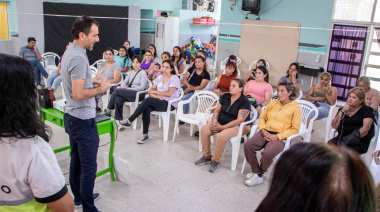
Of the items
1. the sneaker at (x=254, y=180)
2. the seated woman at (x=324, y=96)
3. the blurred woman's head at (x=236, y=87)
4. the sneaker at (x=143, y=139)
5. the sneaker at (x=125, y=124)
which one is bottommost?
the sneaker at (x=254, y=180)

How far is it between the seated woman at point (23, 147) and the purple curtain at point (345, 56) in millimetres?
6658

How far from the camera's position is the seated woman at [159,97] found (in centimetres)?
446

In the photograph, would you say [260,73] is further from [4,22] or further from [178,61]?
[4,22]

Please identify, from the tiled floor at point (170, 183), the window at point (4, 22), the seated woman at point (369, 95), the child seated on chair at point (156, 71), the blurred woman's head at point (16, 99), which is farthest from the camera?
the window at point (4, 22)

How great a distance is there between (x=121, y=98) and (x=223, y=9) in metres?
4.69

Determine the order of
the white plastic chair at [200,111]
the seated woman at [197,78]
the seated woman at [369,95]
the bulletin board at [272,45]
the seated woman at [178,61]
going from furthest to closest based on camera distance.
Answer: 1. the bulletin board at [272,45]
2. the seated woman at [178,61]
3. the seated woman at [197,78]
4. the seated woman at [369,95]
5. the white plastic chair at [200,111]

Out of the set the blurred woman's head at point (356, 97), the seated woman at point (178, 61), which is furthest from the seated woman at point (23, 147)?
the seated woman at point (178, 61)

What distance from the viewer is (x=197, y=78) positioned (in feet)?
17.6

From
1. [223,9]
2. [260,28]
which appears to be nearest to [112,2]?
[223,9]

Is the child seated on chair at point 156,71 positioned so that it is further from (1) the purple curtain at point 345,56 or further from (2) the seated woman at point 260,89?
(1) the purple curtain at point 345,56

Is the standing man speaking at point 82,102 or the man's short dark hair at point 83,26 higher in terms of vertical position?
the man's short dark hair at point 83,26

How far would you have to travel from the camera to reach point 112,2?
382 inches

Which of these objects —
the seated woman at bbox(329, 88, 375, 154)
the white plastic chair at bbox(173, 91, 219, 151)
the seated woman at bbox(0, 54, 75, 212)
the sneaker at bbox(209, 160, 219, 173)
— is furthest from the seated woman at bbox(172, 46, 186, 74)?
the seated woman at bbox(0, 54, 75, 212)

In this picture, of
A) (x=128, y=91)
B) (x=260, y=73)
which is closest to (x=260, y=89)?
(x=260, y=73)
